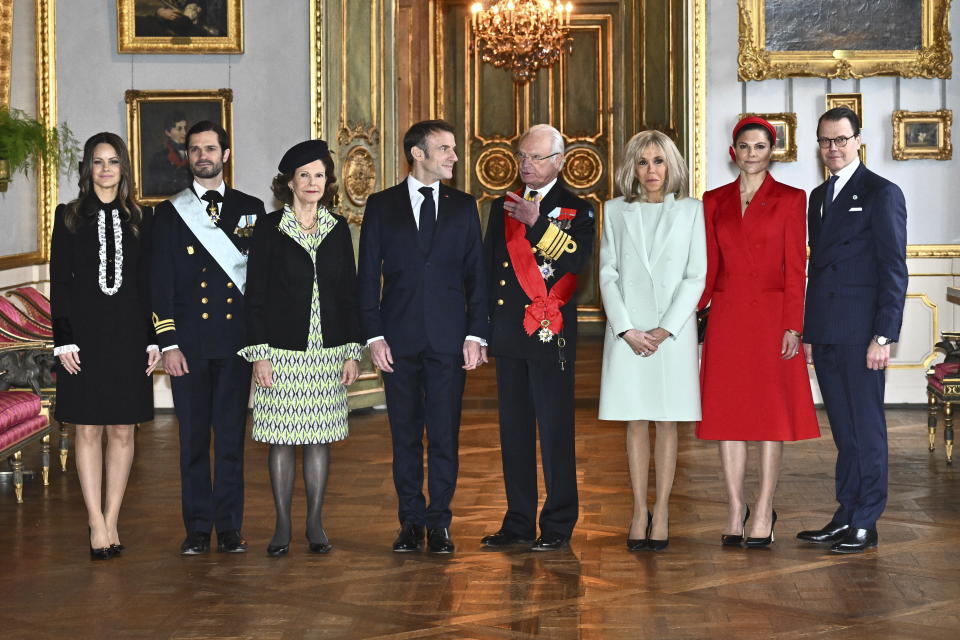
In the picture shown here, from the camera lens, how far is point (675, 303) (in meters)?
4.97

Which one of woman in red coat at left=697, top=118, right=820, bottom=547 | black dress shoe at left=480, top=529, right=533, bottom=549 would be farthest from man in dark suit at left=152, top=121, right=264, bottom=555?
woman in red coat at left=697, top=118, right=820, bottom=547

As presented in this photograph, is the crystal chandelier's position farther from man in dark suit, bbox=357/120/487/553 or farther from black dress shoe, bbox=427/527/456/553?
black dress shoe, bbox=427/527/456/553

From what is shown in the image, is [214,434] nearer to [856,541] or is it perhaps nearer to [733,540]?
[733,540]

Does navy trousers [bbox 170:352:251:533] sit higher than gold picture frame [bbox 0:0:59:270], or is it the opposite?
gold picture frame [bbox 0:0:59:270]

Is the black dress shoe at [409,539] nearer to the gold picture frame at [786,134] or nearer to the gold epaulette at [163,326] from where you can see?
the gold epaulette at [163,326]

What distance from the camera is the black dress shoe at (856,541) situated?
5.12 m

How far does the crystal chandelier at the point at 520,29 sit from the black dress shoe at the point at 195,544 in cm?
695

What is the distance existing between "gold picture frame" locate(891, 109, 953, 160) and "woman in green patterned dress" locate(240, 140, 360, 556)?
5429 mm

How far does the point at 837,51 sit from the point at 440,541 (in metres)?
5.53

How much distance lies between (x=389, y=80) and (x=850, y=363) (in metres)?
5.02

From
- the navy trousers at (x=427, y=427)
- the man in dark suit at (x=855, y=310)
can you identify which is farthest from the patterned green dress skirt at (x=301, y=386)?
the man in dark suit at (x=855, y=310)

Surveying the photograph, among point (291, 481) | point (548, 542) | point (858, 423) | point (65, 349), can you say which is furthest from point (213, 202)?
point (858, 423)

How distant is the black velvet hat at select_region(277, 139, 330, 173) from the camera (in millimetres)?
5008

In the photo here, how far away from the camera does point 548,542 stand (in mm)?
5172
